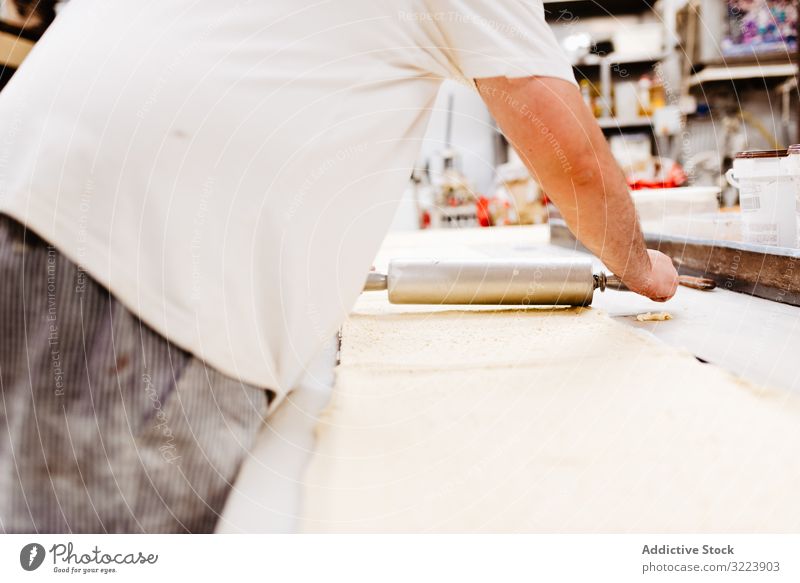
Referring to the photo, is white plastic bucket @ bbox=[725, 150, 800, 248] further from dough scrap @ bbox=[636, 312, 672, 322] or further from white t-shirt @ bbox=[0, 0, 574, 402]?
white t-shirt @ bbox=[0, 0, 574, 402]

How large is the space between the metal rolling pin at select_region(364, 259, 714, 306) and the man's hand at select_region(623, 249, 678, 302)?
66 mm

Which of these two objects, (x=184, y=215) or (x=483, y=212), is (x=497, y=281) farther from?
(x=483, y=212)

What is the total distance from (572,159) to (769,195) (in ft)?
1.15

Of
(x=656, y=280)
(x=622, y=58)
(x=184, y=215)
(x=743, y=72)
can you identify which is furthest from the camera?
(x=622, y=58)

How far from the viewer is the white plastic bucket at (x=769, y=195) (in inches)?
28.7

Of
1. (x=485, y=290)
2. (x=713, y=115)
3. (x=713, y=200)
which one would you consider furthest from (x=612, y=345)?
(x=713, y=115)

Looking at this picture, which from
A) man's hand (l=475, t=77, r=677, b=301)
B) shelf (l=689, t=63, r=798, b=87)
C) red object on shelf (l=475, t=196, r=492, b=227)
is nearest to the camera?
man's hand (l=475, t=77, r=677, b=301)

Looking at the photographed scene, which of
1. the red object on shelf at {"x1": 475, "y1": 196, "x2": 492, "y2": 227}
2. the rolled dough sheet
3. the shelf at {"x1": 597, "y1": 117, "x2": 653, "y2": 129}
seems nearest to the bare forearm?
the rolled dough sheet

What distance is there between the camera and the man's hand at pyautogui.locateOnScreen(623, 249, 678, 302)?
0.69 meters

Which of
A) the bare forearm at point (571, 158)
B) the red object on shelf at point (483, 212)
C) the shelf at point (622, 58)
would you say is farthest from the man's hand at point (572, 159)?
the shelf at point (622, 58)

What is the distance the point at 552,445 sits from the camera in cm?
44

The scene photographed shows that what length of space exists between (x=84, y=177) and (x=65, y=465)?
18 centimetres

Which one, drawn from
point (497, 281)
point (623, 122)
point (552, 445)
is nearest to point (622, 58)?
point (623, 122)

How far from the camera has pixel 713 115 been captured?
9.78 ft
